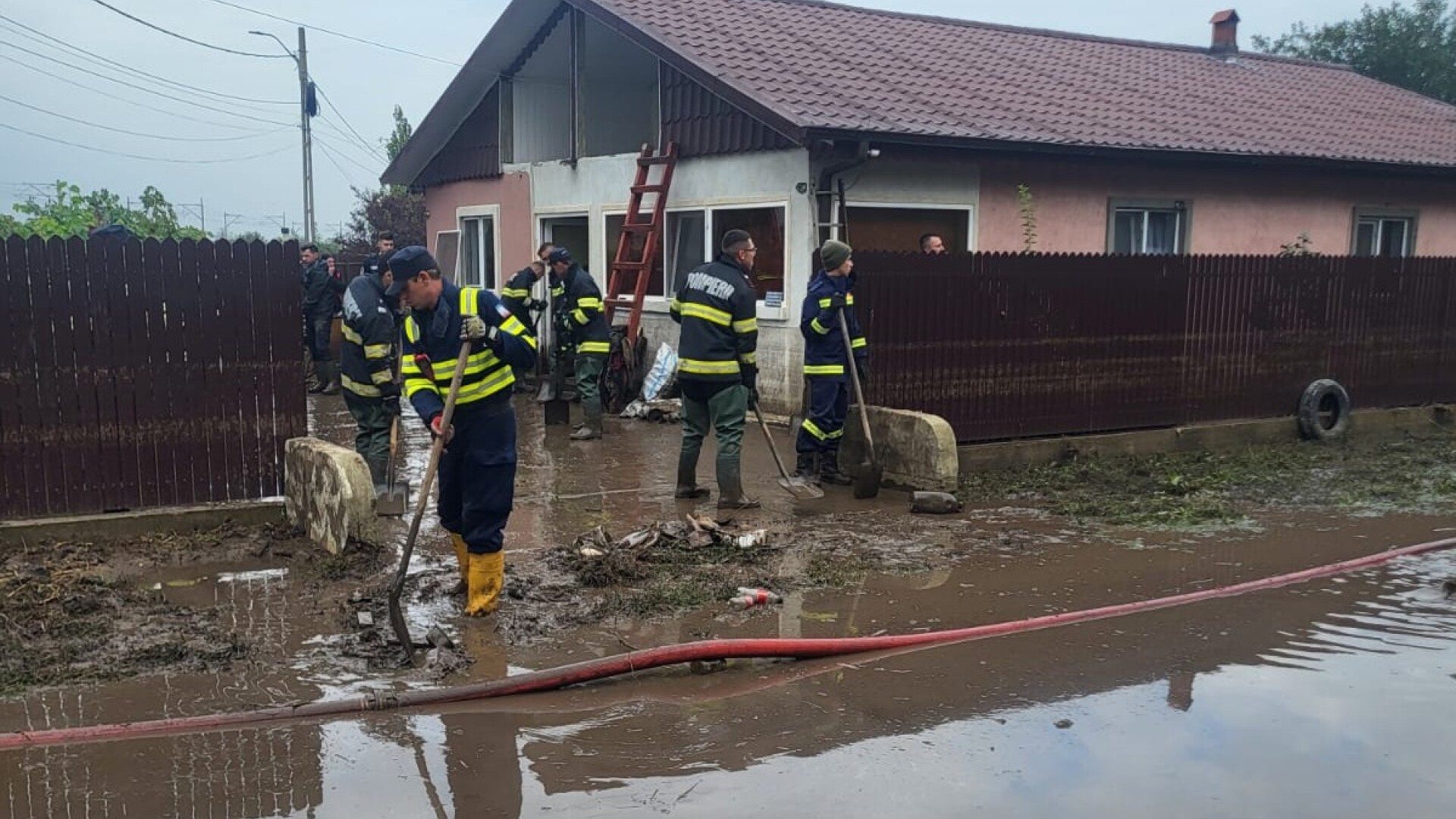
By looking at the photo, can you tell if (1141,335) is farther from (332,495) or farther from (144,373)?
(144,373)

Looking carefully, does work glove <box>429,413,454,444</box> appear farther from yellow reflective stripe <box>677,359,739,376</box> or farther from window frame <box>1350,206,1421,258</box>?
window frame <box>1350,206,1421,258</box>

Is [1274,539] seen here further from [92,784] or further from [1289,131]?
[1289,131]

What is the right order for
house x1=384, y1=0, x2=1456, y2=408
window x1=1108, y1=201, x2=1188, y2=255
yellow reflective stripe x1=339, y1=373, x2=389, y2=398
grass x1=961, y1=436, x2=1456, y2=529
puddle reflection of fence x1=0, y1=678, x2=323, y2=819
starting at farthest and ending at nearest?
window x1=1108, y1=201, x2=1188, y2=255, house x1=384, y1=0, x2=1456, y2=408, grass x1=961, y1=436, x2=1456, y2=529, yellow reflective stripe x1=339, y1=373, x2=389, y2=398, puddle reflection of fence x1=0, y1=678, x2=323, y2=819

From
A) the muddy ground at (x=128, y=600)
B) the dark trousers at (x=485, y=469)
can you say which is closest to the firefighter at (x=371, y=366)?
the muddy ground at (x=128, y=600)

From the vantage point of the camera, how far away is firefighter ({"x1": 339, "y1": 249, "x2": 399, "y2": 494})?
7906 mm

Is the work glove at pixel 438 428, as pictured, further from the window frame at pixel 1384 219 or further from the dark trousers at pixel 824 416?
the window frame at pixel 1384 219

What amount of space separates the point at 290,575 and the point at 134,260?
2249 mm

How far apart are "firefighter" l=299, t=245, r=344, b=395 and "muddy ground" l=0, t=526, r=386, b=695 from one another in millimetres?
7828

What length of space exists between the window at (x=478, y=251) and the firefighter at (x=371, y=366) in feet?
31.0

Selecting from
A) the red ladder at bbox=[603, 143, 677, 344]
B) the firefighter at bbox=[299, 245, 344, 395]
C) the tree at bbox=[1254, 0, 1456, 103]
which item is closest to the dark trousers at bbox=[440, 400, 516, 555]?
the red ladder at bbox=[603, 143, 677, 344]

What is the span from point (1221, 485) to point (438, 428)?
6.70 meters

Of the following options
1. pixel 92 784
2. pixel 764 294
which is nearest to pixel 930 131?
pixel 764 294

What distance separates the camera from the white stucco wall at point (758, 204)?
11.5 m

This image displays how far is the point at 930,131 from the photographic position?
35.9 feet
